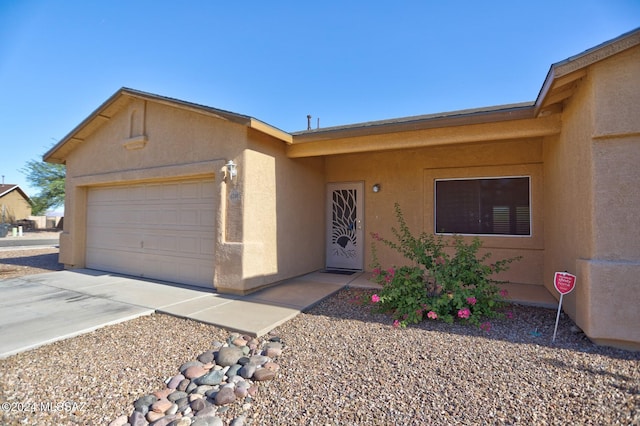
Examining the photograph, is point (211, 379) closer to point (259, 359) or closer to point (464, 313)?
point (259, 359)

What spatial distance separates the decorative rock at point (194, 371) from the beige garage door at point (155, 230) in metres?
3.46

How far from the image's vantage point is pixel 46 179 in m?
30.2

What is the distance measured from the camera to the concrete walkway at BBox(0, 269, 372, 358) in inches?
166

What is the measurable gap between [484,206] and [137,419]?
289 inches

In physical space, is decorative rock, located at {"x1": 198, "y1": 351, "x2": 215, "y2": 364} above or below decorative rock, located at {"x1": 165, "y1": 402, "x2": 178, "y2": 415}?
above

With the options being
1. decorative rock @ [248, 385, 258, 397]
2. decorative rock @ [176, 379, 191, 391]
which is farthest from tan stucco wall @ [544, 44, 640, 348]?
decorative rock @ [176, 379, 191, 391]

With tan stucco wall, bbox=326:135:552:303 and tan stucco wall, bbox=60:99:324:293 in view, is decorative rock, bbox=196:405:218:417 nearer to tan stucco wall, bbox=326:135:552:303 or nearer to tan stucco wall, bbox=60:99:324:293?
tan stucco wall, bbox=60:99:324:293

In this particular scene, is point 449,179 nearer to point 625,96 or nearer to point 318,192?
point 318,192

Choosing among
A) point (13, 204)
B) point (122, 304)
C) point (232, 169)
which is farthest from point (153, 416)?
point (13, 204)

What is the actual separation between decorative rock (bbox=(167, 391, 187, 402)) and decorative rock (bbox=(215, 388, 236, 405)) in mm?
345

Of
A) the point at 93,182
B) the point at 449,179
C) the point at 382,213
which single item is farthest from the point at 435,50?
the point at 93,182

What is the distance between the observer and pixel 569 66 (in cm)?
371

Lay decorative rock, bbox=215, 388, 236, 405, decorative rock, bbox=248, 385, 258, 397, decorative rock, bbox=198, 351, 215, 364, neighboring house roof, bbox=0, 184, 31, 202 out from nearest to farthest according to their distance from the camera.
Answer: decorative rock, bbox=215, 388, 236, 405, decorative rock, bbox=248, 385, 258, 397, decorative rock, bbox=198, 351, 215, 364, neighboring house roof, bbox=0, 184, 31, 202

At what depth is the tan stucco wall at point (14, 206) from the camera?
3419cm
